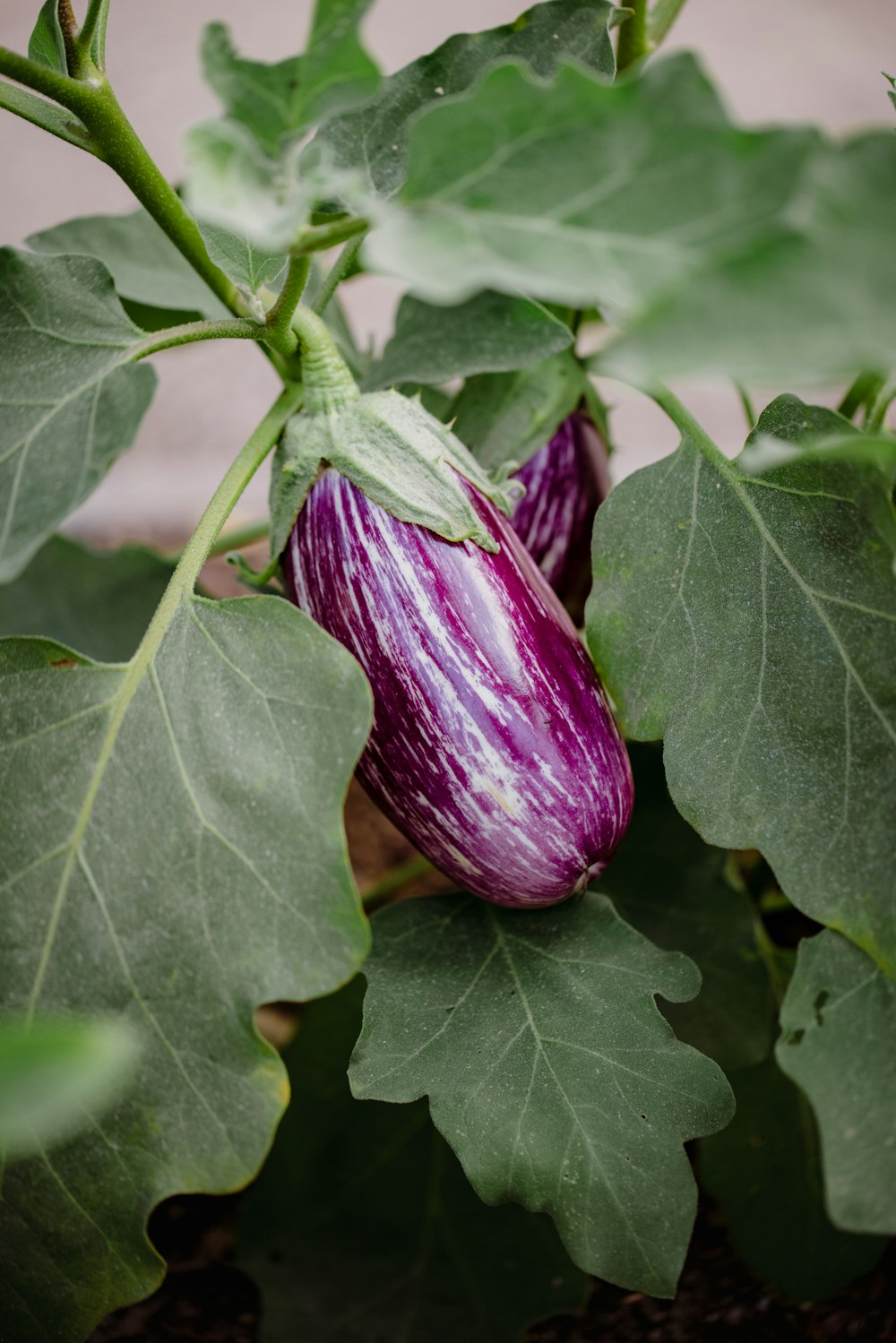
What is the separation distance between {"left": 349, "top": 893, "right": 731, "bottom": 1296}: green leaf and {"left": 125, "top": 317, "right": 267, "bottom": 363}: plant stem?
0.80 feet

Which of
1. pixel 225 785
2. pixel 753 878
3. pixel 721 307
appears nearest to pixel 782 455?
pixel 721 307

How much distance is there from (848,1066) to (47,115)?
410 mm

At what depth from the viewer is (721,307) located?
212 mm

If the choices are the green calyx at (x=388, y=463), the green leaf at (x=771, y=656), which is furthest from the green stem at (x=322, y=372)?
the green leaf at (x=771, y=656)

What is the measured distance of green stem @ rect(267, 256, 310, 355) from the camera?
37 centimetres

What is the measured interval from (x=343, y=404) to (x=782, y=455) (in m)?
0.20

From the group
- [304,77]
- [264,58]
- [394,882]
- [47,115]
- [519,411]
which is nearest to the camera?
[304,77]

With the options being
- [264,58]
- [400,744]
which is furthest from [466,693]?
[264,58]

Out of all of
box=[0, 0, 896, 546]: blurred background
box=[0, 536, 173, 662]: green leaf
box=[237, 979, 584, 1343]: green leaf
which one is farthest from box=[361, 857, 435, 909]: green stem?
box=[0, 0, 896, 546]: blurred background

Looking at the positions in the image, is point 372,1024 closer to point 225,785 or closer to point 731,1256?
point 225,785

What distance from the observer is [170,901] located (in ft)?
1.19

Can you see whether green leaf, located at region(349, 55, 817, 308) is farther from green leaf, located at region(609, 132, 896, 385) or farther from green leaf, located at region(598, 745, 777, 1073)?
green leaf, located at region(598, 745, 777, 1073)

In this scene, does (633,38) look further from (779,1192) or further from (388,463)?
(779,1192)

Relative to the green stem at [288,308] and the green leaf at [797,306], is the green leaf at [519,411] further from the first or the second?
the green leaf at [797,306]
